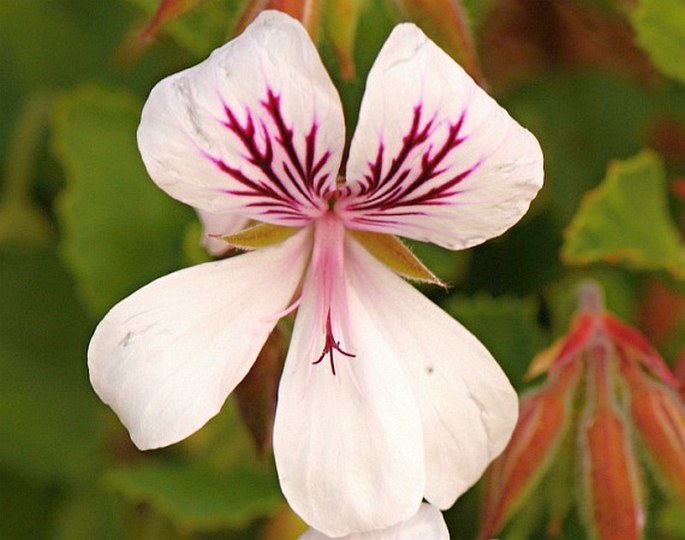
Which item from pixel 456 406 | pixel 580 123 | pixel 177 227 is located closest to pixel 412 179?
pixel 456 406

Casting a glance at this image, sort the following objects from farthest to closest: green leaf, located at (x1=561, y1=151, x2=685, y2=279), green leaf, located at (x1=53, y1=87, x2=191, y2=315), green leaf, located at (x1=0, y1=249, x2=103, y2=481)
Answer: green leaf, located at (x1=0, y1=249, x2=103, y2=481), green leaf, located at (x1=53, y1=87, x2=191, y2=315), green leaf, located at (x1=561, y1=151, x2=685, y2=279)

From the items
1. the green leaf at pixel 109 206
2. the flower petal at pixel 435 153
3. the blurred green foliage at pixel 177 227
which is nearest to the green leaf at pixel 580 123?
the blurred green foliage at pixel 177 227

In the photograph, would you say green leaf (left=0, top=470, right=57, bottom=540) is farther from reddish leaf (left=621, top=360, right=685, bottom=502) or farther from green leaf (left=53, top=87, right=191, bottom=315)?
reddish leaf (left=621, top=360, right=685, bottom=502)

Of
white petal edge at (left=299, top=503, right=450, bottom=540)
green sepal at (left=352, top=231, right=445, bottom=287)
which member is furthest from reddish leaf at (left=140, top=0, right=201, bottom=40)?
white petal edge at (left=299, top=503, right=450, bottom=540)

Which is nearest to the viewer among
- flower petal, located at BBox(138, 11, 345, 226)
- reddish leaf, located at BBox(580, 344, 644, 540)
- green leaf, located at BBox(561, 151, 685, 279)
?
flower petal, located at BBox(138, 11, 345, 226)

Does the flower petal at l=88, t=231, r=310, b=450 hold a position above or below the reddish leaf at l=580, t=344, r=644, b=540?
above

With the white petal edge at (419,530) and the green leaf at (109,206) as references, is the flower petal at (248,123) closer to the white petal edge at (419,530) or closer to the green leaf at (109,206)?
the white petal edge at (419,530)

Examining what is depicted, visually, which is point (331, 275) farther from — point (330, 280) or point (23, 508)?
point (23, 508)
